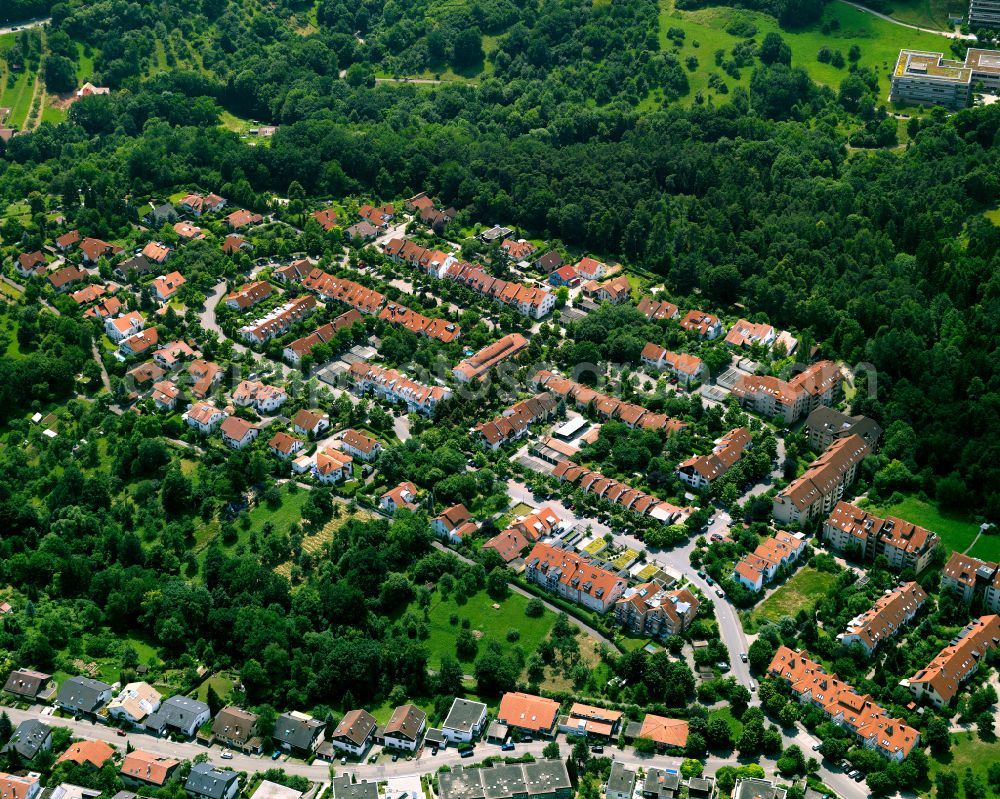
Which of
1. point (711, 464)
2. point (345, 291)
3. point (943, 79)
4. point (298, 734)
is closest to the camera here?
point (298, 734)

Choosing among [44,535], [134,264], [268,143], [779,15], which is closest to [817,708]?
[44,535]

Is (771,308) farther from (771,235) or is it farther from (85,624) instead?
(85,624)

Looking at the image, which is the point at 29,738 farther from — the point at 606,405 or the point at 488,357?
the point at 606,405

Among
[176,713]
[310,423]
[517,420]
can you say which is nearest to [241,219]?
[310,423]

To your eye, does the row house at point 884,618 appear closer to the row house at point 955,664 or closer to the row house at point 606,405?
the row house at point 955,664

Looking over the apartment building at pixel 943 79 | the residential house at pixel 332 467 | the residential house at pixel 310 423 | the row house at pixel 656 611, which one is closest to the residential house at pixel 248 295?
the residential house at pixel 310 423

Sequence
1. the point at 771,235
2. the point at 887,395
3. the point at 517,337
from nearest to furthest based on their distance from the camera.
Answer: the point at 887,395
the point at 517,337
the point at 771,235
